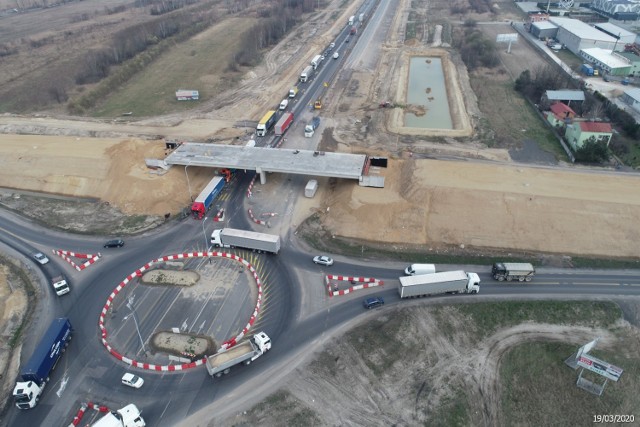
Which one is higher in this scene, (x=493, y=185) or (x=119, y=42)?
(x=119, y=42)

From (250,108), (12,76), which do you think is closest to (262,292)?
(250,108)

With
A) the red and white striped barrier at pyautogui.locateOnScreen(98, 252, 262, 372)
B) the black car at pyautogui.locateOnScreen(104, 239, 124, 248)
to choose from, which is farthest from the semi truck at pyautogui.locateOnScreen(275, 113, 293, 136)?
the black car at pyautogui.locateOnScreen(104, 239, 124, 248)

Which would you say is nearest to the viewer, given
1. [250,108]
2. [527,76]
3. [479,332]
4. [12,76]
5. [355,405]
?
[355,405]

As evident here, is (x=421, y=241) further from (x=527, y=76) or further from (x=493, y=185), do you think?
(x=527, y=76)

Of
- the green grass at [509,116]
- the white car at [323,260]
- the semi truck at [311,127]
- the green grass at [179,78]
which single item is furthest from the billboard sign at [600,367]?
the green grass at [179,78]

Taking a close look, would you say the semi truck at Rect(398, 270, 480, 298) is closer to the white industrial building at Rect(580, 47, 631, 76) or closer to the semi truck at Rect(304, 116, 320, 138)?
the semi truck at Rect(304, 116, 320, 138)

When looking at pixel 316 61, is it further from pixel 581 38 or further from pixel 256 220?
pixel 581 38

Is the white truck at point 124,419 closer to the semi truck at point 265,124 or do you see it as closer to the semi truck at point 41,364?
the semi truck at point 41,364
